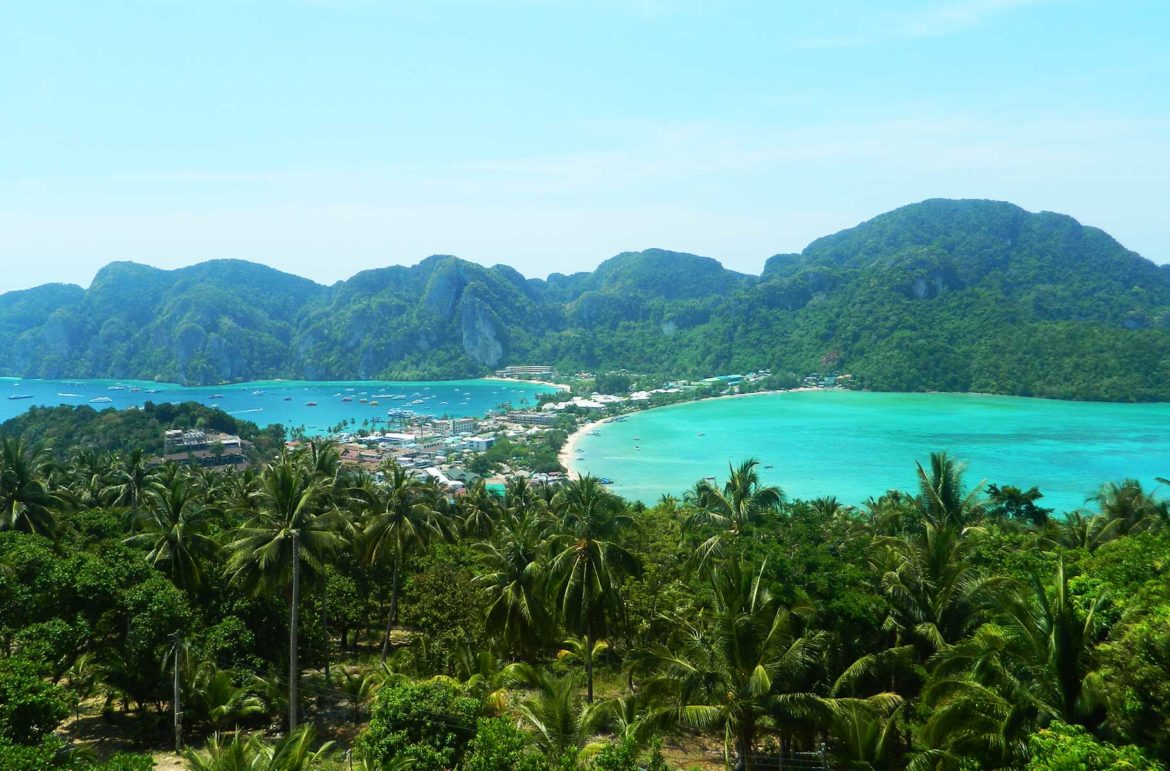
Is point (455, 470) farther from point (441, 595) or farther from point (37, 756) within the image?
point (37, 756)

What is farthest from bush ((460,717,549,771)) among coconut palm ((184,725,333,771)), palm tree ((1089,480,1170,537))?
palm tree ((1089,480,1170,537))

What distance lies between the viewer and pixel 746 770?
10.5m

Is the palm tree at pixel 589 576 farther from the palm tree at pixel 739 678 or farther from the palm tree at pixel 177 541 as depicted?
the palm tree at pixel 177 541

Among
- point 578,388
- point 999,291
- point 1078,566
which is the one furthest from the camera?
point 999,291

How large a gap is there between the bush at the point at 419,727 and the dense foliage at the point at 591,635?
4cm

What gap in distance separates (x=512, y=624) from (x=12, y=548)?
Result: 12.9 m

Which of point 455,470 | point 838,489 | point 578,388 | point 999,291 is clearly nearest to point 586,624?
point 838,489

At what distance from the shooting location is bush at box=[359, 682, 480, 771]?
10352mm

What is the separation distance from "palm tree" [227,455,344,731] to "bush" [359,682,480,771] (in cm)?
568

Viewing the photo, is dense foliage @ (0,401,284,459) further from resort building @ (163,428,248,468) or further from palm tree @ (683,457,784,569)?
palm tree @ (683,457,784,569)

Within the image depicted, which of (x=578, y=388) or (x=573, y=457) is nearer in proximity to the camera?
(x=573, y=457)

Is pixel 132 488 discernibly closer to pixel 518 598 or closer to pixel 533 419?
pixel 518 598

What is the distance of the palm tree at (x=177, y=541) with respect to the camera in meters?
17.7

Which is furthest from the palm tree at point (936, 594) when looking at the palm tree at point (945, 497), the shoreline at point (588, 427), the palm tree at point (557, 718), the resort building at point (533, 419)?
the resort building at point (533, 419)
